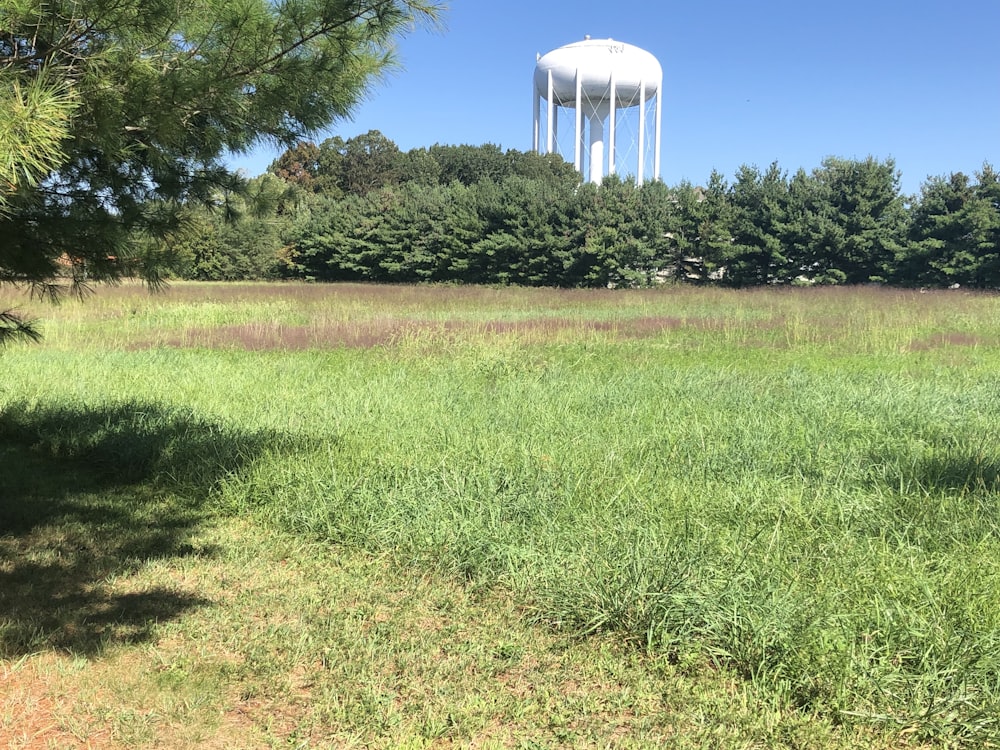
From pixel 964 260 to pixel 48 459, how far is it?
1521 inches

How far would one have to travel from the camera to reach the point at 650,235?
40094 millimetres

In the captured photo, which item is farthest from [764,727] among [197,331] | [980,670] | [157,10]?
[197,331]

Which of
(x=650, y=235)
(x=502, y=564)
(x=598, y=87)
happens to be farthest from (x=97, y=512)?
(x=598, y=87)

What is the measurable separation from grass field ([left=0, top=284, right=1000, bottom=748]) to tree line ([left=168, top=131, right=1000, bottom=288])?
3139 cm

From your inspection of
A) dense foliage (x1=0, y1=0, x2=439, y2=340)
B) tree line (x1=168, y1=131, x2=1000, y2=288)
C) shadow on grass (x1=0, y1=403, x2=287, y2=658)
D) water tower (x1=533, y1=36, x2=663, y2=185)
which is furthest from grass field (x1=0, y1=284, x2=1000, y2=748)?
water tower (x1=533, y1=36, x2=663, y2=185)

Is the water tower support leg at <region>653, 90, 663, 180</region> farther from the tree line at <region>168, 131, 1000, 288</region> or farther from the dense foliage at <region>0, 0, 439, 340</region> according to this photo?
the dense foliage at <region>0, 0, 439, 340</region>

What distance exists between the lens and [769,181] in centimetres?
4009

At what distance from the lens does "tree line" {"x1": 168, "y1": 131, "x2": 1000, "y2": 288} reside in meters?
35.2

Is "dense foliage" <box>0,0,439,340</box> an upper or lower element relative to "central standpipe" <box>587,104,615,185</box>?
lower

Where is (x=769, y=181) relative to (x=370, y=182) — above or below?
below

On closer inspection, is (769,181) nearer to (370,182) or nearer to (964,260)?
(964,260)

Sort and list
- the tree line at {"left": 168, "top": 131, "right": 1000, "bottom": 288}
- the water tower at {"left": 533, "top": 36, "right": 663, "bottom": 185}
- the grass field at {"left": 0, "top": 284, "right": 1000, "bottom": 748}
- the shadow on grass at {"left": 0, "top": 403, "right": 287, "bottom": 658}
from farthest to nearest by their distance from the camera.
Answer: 1. the water tower at {"left": 533, "top": 36, "right": 663, "bottom": 185}
2. the tree line at {"left": 168, "top": 131, "right": 1000, "bottom": 288}
3. the shadow on grass at {"left": 0, "top": 403, "right": 287, "bottom": 658}
4. the grass field at {"left": 0, "top": 284, "right": 1000, "bottom": 748}

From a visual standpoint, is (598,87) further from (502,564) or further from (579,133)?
(502,564)

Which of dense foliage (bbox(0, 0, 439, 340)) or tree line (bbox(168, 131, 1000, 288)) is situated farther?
tree line (bbox(168, 131, 1000, 288))
